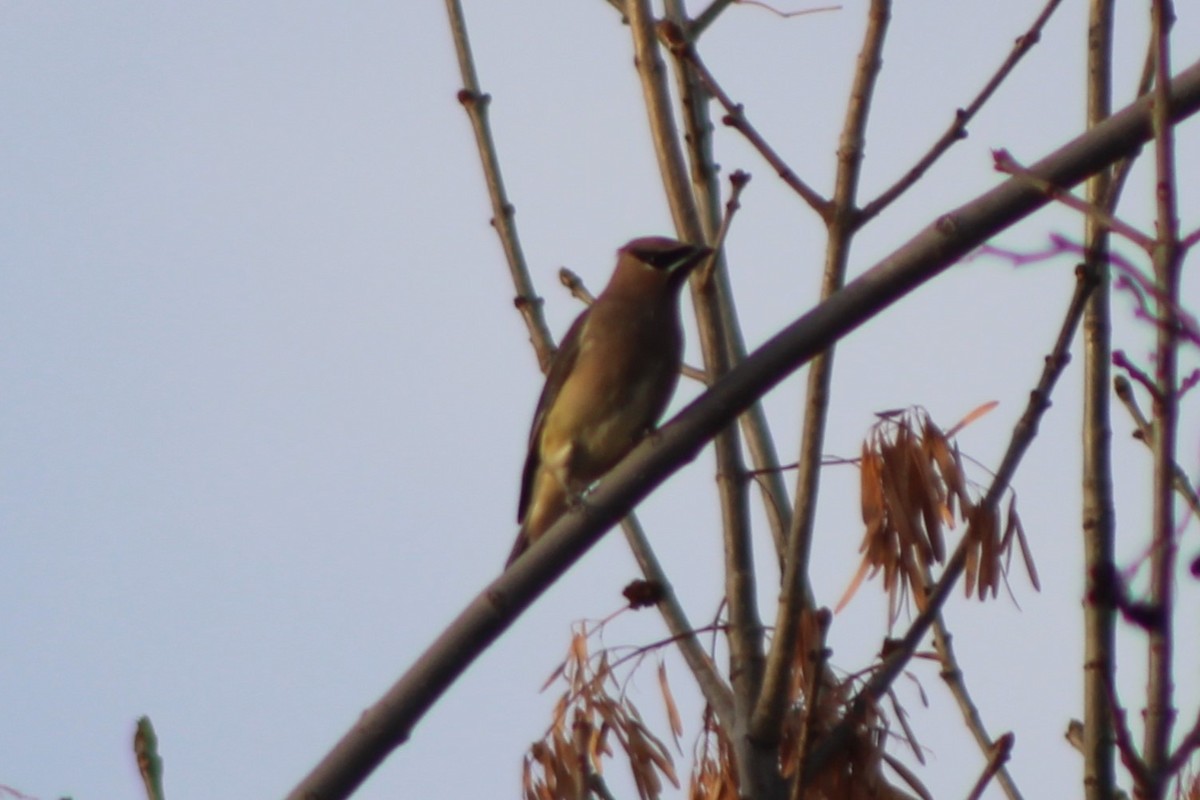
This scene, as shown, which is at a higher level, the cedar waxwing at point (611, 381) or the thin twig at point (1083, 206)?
the cedar waxwing at point (611, 381)

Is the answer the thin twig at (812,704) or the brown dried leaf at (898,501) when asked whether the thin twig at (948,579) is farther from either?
the thin twig at (812,704)

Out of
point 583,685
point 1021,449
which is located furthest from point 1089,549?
point 583,685

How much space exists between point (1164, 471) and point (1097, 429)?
81.6 inches

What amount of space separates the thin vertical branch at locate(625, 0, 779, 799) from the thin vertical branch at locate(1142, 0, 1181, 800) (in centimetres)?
216

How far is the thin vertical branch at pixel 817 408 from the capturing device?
3.38 meters

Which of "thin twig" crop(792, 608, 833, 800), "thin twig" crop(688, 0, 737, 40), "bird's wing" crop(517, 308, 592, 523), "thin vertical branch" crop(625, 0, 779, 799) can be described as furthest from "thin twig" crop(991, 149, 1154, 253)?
"bird's wing" crop(517, 308, 592, 523)

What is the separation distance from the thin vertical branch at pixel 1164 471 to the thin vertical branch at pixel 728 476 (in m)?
2.16

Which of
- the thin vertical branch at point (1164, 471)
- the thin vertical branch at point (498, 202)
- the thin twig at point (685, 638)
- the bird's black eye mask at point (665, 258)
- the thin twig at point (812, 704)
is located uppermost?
the bird's black eye mask at point (665, 258)

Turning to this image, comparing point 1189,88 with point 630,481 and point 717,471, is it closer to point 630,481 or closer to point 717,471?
point 630,481

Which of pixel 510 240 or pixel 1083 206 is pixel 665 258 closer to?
pixel 510 240

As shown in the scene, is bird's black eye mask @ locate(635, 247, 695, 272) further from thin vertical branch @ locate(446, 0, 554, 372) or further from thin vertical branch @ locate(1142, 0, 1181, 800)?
thin vertical branch @ locate(1142, 0, 1181, 800)

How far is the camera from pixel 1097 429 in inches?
136

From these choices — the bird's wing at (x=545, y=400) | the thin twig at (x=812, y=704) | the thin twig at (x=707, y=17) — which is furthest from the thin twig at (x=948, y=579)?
the bird's wing at (x=545, y=400)

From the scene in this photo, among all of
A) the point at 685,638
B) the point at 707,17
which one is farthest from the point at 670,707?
the point at 707,17
